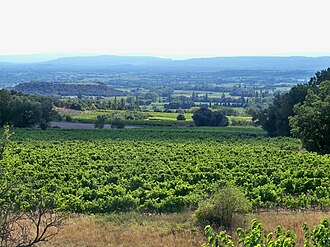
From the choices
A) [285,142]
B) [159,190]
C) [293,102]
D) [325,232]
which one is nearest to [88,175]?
[159,190]

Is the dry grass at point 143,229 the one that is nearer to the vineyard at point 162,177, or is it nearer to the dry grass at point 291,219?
the dry grass at point 291,219

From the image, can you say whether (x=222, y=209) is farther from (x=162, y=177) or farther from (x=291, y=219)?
(x=162, y=177)

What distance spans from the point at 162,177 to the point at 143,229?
991cm

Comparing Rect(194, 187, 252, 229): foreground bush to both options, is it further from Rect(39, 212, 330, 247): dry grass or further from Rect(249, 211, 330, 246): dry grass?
Rect(249, 211, 330, 246): dry grass

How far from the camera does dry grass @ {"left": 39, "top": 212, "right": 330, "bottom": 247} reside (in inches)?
549

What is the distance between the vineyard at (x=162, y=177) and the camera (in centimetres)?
1911

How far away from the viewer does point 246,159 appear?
31.0 m

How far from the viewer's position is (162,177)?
81.8 ft

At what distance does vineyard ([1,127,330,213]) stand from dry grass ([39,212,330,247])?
4.69ft

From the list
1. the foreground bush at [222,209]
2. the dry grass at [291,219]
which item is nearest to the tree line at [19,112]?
the dry grass at [291,219]

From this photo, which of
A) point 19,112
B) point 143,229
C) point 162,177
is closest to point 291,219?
point 143,229

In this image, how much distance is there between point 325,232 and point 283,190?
10.3 meters

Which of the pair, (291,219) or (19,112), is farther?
(19,112)

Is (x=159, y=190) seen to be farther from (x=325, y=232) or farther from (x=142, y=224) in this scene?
(x=325, y=232)
